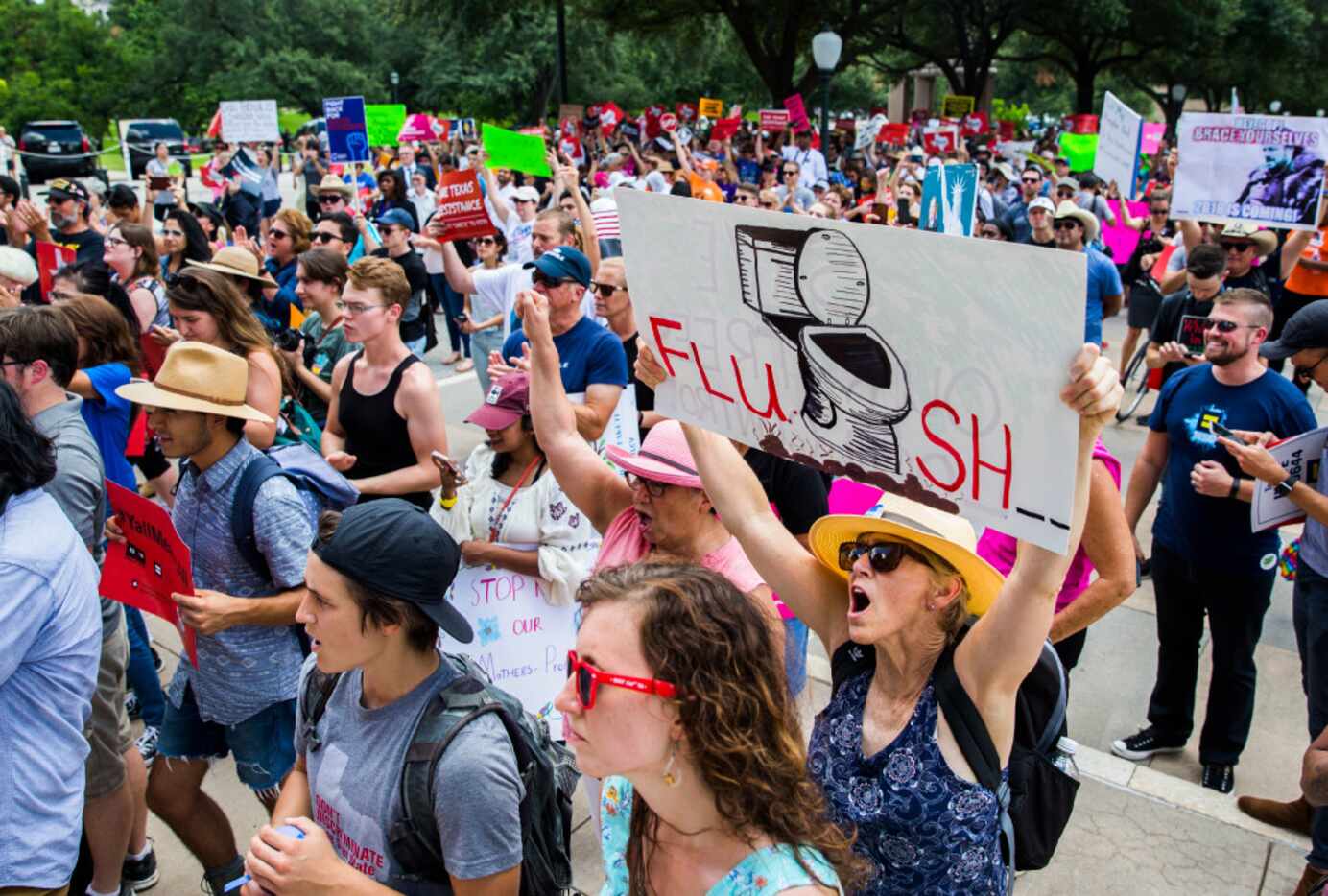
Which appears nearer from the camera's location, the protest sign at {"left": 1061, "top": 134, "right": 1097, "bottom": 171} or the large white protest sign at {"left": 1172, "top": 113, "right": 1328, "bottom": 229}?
the large white protest sign at {"left": 1172, "top": 113, "right": 1328, "bottom": 229}

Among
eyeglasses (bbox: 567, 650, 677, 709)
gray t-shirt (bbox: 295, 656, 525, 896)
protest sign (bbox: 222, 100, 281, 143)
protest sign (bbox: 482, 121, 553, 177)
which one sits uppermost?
protest sign (bbox: 222, 100, 281, 143)

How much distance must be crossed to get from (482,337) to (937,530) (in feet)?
19.8

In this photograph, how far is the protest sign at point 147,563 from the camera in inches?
118

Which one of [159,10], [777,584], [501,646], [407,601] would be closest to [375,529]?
[407,601]

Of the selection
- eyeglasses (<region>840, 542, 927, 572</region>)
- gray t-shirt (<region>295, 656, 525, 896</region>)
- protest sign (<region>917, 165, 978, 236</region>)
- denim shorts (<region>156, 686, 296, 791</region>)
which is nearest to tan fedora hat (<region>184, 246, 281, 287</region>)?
denim shorts (<region>156, 686, 296, 791</region>)

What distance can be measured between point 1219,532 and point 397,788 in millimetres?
3361

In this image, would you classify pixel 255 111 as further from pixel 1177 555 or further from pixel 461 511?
pixel 1177 555

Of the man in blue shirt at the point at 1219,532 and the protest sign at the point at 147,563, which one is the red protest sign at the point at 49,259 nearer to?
the protest sign at the point at 147,563

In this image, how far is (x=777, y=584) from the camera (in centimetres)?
261

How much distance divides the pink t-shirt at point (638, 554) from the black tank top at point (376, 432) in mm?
1378

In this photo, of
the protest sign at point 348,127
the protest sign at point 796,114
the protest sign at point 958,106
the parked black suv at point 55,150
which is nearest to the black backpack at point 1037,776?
the protest sign at point 348,127

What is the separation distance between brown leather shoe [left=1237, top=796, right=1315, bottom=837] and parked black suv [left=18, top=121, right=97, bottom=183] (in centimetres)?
2868

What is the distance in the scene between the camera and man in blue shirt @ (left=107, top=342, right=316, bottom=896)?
307 cm

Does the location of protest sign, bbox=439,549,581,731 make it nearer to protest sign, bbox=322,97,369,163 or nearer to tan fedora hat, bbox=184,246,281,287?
tan fedora hat, bbox=184,246,281,287
